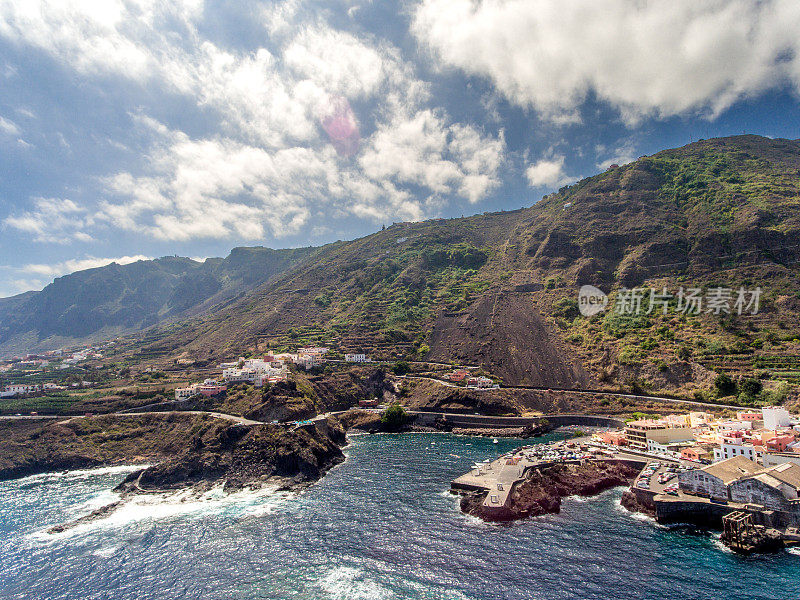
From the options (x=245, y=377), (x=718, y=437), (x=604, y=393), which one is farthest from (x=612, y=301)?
(x=245, y=377)

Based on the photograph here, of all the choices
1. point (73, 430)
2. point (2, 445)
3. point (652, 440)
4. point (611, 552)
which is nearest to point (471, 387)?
point (652, 440)

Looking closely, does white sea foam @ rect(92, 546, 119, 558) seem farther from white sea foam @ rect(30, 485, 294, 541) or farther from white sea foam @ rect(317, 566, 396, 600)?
white sea foam @ rect(317, 566, 396, 600)

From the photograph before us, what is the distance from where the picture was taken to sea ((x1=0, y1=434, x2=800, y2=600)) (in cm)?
3531

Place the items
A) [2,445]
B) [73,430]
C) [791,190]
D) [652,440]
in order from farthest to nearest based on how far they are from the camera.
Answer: [791,190] → [73,430] → [2,445] → [652,440]

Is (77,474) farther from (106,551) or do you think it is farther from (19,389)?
(19,389)

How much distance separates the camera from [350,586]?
3597 cm

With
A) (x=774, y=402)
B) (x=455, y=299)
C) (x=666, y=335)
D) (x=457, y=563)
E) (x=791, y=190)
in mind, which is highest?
(x=791, y=190)

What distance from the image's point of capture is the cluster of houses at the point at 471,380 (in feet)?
371

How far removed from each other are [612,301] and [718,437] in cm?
8158

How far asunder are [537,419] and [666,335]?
152 ft

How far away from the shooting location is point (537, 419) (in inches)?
3787

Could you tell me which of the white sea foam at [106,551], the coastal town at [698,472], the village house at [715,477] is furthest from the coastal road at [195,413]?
the village house at [715,477]

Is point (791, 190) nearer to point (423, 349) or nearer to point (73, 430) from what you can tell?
point (423, 349)

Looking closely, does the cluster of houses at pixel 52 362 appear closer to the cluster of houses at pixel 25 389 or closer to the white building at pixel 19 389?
the cluster of houses at pixel 25 389
